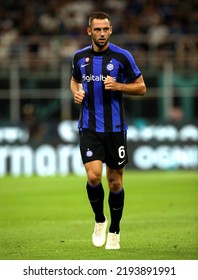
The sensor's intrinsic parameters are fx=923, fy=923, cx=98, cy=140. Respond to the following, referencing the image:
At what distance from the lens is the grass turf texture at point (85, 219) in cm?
980

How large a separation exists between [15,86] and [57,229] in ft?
47.1

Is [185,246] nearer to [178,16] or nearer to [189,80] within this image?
[189,80]

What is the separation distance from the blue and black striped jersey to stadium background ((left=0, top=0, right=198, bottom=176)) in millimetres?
14142

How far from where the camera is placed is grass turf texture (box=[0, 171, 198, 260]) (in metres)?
9.80

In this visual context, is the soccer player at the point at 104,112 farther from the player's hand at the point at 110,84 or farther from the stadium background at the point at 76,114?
the stadium background at the point at 76,114

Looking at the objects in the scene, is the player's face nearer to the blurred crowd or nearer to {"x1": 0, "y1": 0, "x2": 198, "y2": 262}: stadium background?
{"x1": 0, "y1": 0, "x2": 198, "y2": 262}: stadium background

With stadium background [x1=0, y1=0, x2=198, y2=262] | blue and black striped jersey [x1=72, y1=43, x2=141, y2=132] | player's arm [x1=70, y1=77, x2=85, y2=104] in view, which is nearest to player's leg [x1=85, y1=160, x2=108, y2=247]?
blue and black striped jersey [x1=72, y1=43, x2=141, y2=132]

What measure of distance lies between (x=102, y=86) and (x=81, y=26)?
1945 centimetres

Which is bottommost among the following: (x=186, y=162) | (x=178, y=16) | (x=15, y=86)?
(x=186, y=162)

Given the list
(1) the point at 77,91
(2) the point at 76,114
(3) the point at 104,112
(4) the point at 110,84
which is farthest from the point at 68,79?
(4) the point at 110,84

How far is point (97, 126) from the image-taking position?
32.6ft

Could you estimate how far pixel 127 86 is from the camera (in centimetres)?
984

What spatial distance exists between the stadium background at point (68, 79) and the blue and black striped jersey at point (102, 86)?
46.4 feet
